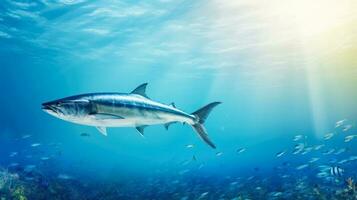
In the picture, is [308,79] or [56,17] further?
[308,79]

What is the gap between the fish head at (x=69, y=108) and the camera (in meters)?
4.07

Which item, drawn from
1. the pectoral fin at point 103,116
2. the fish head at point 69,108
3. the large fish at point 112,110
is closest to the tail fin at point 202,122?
the large fish at point 112,110

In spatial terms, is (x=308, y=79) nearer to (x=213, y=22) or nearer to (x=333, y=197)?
(x=213, y=22)

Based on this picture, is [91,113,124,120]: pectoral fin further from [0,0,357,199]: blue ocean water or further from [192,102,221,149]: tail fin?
[0,0,357,199]: blue ocean water

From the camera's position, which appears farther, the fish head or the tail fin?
the tail fin

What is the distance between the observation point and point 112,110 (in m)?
4.43

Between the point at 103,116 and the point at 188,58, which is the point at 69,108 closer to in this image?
the point at 103,116

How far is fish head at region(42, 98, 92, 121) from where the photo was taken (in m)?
4.07

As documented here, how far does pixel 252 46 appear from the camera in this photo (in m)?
32.3

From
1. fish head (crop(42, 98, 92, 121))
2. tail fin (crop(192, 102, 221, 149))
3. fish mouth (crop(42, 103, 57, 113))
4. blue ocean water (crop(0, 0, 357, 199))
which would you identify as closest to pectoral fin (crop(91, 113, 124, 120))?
fish head (crop(42, 98, 92, 121))

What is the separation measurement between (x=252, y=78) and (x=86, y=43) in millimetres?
27887

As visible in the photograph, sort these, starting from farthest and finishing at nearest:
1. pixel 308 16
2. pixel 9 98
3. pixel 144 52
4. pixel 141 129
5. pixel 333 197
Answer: pixel 9 98 → pixel 144 52 → pixel 308 16 → pixel 333 197 → pixel 141 129

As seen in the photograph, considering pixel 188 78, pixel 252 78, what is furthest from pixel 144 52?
pixel 252 78

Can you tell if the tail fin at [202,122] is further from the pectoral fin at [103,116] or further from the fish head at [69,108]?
the fish head at [69,108]
